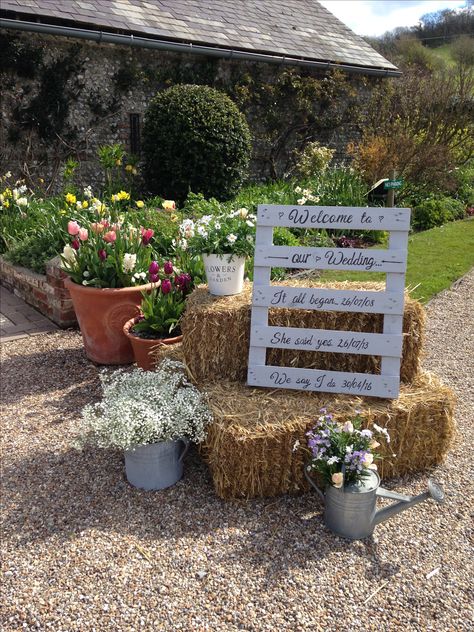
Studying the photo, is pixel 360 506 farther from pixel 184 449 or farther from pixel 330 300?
pixel 330 300

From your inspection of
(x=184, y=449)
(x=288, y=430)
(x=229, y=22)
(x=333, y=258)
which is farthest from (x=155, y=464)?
(x=229, y=22)

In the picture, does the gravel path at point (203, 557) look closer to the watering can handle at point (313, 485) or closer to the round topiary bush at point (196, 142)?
the watering can handle at point (313, 485)

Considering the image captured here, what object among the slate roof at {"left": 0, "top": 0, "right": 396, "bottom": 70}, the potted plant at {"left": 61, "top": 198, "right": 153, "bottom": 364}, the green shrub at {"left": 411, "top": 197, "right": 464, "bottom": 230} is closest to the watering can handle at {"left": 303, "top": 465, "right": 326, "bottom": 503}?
the potted plant at {"left": 61, "top": 198, "right": 153, "bottom": 364}

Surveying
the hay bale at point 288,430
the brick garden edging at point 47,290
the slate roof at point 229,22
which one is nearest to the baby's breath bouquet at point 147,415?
the hay bale at point 288,430

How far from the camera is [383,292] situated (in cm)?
292

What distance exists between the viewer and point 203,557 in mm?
2355

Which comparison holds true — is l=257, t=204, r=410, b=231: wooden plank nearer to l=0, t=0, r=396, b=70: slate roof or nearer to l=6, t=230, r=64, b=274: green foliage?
l=6, t=230, r=64, b=274: green foliage

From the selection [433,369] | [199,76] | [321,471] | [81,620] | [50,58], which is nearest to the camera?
[81,620]

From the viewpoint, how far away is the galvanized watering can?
7.97 feet

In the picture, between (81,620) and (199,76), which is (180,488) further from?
(199,76)

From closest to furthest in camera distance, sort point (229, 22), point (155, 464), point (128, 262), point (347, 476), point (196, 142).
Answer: point (347, 476), point (155, 464), point (128, 262), point (196, 142), point (229, 22)

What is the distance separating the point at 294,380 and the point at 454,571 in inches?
45.9

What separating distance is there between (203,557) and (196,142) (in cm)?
710

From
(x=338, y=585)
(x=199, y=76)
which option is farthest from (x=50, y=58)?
(x=338, y=585)
